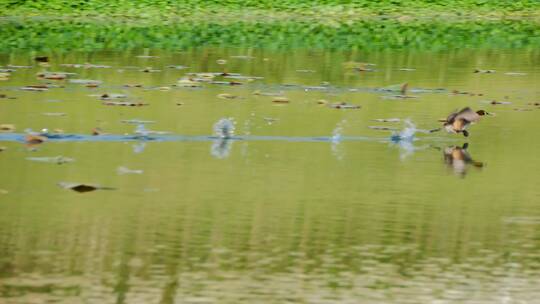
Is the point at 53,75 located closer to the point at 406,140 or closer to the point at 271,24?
the point at 406,140

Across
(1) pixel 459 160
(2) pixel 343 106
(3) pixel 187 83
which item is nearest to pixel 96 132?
(1) pixel 459 160

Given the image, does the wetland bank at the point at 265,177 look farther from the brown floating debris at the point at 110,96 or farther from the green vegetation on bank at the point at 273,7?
the green vegetation on bank at the point at 273,7

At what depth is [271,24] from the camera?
26.5 meters

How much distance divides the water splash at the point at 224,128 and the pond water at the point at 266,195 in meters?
0.03

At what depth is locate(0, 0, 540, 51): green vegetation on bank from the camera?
22.8 m

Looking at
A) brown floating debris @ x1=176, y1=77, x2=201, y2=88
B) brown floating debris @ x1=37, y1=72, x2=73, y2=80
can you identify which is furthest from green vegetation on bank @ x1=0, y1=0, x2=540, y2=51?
brown floating debris @ x1=176, y1=77, x2=201, y2=88

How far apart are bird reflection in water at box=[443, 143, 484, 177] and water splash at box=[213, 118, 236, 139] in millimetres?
1626

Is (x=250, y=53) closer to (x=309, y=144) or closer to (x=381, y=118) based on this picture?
(x=381, y=118)

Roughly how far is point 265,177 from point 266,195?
2.17 feet

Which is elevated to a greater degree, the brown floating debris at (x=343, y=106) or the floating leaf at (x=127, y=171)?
the floating leaf at (x=127, y=171)

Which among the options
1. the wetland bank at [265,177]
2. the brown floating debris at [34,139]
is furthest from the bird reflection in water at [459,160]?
the brown floating debris at [34,139]

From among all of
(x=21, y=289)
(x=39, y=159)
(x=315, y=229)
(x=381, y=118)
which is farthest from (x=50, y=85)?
(x=21, y=289)

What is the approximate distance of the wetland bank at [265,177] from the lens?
24.8ft

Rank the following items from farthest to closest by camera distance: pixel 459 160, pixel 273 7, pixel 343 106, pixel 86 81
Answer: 1. pixel 273 7
2. pixel 86 81
3. pixel 343 106
4. pixel 459 160
